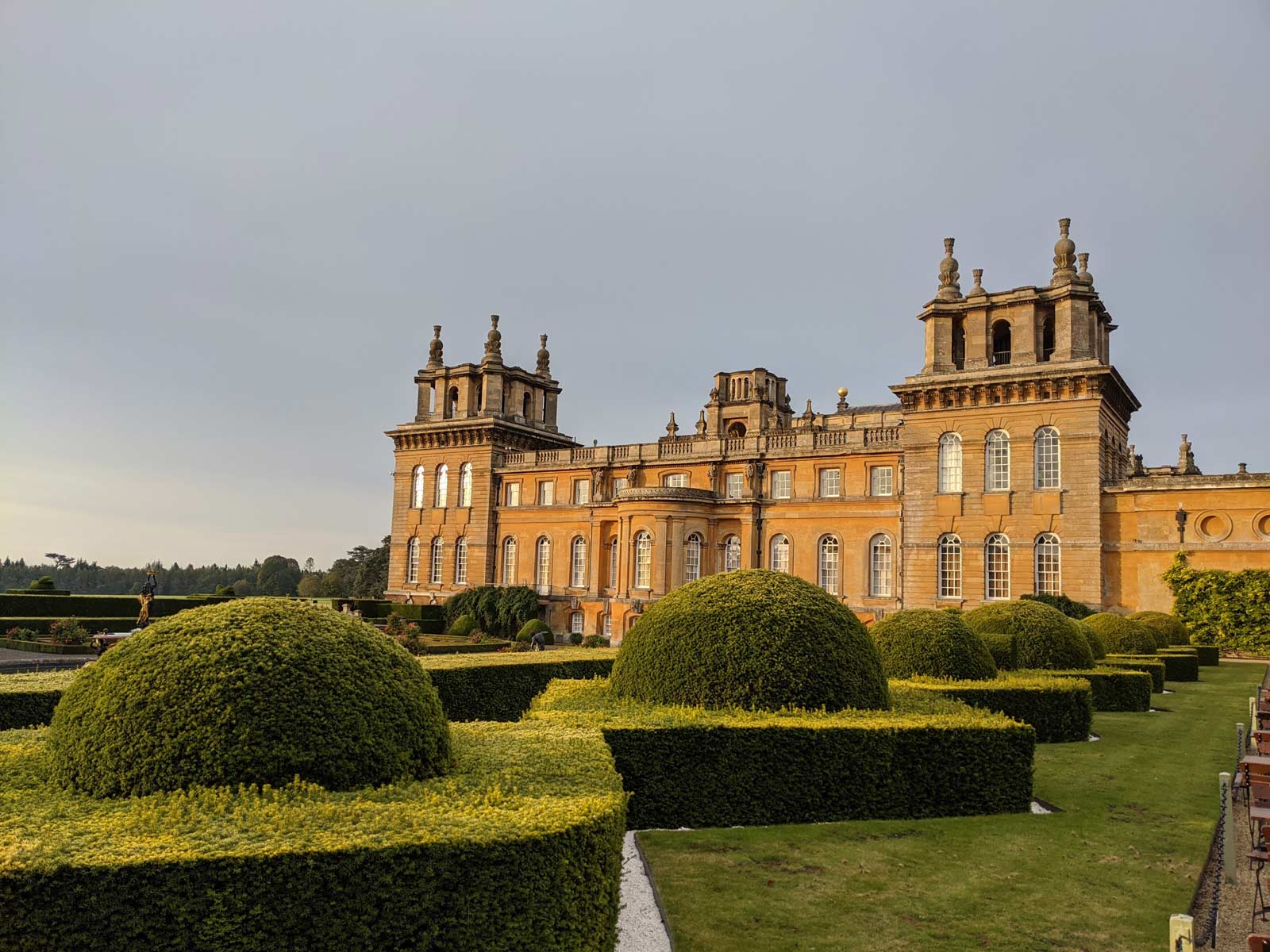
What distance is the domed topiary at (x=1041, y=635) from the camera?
1823 cm

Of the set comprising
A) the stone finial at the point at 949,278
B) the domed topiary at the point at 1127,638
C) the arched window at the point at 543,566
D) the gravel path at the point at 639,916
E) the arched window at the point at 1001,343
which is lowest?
the gravel path at the point at 639,916

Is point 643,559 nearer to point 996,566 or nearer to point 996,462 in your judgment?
point 996,566

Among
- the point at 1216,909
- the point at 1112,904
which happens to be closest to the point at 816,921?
Answer: the point at 1112,904

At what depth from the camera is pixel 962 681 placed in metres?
14.1

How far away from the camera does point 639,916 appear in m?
6.85

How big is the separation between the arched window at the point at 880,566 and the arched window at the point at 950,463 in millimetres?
4031

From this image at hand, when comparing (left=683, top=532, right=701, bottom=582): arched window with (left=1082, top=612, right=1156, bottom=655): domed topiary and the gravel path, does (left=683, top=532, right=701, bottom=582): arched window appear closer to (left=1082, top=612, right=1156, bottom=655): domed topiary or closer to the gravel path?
(left=1082, top=612, right=1156, bottom=655): domed topiary

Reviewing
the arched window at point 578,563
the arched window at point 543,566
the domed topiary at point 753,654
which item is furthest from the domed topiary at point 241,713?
the arched window at point 543,566

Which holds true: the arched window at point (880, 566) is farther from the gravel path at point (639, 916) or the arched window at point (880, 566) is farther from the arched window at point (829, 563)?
the gravel path at point (639, 916)

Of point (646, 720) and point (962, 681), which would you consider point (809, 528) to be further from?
point (646, 720)

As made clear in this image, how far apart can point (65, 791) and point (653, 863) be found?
4.61m

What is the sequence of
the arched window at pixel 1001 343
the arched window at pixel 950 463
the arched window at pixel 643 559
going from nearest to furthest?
1. the arched window at pixel 950 463
2. the arched window at pixel 1001 343
3. the arched window at pixel 643 559

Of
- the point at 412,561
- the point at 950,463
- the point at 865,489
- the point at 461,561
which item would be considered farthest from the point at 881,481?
the point at 412,561

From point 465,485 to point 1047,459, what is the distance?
2928 cm
